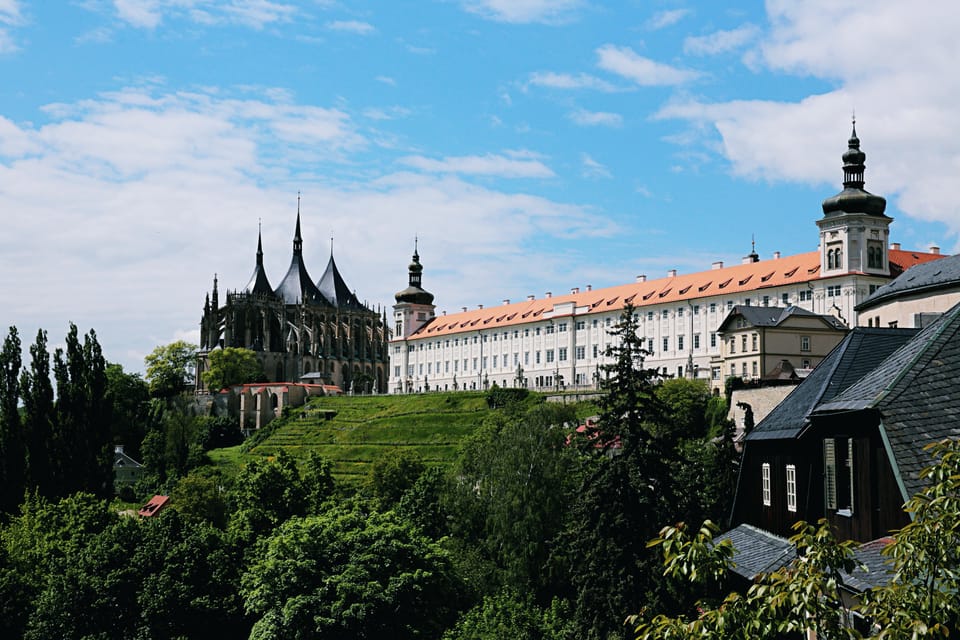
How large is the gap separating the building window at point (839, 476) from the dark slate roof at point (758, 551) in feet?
3.40

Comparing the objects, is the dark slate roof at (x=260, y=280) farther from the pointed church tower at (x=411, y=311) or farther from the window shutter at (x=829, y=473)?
the window shutter at (x=829, y=473)

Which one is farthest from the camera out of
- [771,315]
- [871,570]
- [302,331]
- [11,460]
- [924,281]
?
[302,331]

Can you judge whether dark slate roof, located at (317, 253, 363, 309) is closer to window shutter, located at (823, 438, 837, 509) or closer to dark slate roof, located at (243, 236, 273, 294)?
dark slate roof, located at (243, 236, 273, 294)

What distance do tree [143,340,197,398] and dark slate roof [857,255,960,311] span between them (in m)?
98.3

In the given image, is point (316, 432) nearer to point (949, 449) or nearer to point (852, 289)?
point (852, 289)

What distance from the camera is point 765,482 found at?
19.5 metres

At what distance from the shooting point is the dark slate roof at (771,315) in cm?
7188

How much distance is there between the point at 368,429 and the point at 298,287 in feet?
205

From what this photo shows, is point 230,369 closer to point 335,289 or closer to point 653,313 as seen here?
point 335,289

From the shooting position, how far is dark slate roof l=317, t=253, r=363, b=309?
159250 millimetres

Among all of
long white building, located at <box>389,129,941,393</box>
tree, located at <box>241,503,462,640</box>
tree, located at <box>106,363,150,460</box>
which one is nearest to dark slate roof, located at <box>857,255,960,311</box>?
long white building, located at <box>389,129,941,393</box>

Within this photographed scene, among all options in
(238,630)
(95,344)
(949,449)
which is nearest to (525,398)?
(95,344)

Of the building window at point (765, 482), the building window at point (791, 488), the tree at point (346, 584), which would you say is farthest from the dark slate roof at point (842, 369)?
the tree at point (346, 584)

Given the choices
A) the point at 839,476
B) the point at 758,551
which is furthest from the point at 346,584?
the point at 839,476
